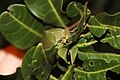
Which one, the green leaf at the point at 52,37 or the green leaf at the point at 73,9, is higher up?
the green leaf at the point at 73,9

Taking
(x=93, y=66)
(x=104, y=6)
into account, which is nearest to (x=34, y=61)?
(x=93, y=66)

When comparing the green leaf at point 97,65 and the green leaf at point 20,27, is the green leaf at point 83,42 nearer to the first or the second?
the green leaf at point 97,65

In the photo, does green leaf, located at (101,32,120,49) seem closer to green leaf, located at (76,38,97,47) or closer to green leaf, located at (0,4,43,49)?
green leaf, located at (76,38,97,47)

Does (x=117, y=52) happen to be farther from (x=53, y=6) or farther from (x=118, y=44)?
(x=53, y=6)

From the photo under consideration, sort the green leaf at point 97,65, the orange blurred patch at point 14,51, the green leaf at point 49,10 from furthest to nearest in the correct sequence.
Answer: the orange blurred patch at point 14,51
the green leaf at point 49,10
the green leaf at point 97,65

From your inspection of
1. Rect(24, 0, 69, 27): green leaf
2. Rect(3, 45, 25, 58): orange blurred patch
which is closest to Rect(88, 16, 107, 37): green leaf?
Rect(24, 0, 69, 27): green leaf

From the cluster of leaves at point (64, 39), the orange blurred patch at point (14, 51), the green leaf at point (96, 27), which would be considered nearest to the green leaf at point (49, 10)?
the cluster of leaves at point (64, 39)
